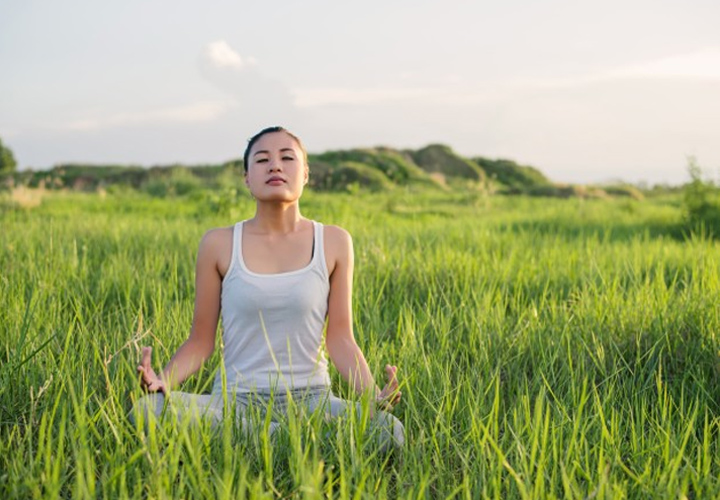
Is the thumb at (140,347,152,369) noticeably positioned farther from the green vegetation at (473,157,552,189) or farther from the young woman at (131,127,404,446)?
the green vegetation at (473,157,552,189)

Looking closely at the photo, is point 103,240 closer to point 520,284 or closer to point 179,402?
point 520,284

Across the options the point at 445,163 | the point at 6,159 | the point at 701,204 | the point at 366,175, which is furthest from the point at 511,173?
the point at 6,159

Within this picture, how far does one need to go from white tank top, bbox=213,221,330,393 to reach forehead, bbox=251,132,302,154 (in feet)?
1.02

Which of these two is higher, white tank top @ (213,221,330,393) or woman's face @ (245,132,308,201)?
woman's face @ (245,132,308,201)

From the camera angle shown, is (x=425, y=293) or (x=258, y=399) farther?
(x=425, y=293)

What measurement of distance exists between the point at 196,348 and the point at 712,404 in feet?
6.33

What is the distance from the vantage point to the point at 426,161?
2442 cm

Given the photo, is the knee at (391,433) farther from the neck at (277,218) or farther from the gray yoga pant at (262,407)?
the neck at (277,218)

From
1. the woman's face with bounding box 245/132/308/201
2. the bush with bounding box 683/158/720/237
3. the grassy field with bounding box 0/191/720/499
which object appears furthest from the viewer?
the bush with bounding box 683/158/720/237

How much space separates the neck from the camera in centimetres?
245

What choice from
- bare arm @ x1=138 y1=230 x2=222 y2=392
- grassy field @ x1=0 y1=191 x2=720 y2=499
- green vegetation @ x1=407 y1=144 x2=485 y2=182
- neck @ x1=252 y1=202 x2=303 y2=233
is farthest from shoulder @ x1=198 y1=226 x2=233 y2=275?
green vegetation @ x1=407 y1=144 x2=485 y2=182

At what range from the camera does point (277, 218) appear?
246 centimetres

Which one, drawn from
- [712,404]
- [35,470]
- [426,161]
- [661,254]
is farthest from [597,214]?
[426,161]

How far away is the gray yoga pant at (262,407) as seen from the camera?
2.08m
